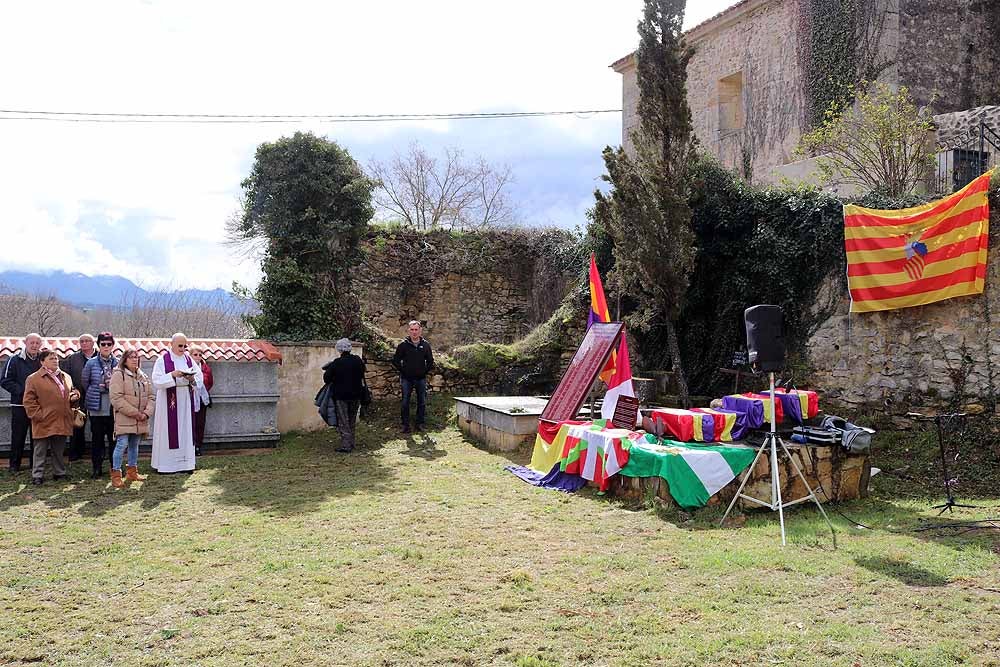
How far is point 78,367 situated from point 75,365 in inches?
1.5

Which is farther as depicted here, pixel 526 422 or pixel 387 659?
pixel 526 422

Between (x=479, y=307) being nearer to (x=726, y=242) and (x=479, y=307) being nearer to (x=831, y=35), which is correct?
(x=726, y=242)

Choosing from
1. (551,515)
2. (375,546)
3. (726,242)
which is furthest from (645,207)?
(375,546)

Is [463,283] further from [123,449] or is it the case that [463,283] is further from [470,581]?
[470,581]

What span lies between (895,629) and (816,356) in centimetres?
671

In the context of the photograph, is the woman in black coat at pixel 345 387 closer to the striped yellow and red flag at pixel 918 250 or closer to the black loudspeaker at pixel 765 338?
the black loudspeaker at pixel 765 338

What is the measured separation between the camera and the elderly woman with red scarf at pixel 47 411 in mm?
7004

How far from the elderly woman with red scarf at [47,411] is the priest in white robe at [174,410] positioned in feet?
2.75

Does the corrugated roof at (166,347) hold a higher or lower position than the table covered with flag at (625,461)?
higher

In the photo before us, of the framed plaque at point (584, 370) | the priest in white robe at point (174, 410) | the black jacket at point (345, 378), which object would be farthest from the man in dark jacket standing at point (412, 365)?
the priest in white robe at point (174, 410)

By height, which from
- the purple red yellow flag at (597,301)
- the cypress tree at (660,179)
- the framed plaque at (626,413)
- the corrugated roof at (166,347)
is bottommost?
the framed plaque at (626,413)

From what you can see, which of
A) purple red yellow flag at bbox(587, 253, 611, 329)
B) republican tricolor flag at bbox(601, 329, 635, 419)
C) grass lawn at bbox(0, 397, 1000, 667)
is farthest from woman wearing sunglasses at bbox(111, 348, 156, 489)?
purple red yellow flag at bbox(587, 253, 611, 329)

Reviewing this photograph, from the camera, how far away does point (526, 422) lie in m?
9.03

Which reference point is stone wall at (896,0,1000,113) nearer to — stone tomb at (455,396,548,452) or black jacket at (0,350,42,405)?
stone tomb at (455,396,548,452)
